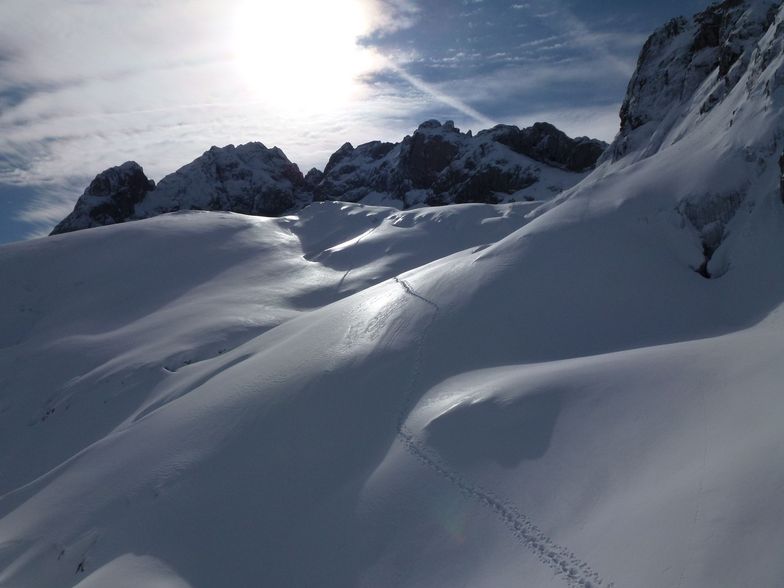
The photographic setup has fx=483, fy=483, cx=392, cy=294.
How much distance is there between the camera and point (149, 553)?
921cm

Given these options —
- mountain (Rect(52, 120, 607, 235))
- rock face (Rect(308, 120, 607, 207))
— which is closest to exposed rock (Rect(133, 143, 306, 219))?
mountain (Rect(52, 120, 607, 235))

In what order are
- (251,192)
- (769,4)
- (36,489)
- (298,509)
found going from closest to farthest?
(298,509)
(36,489)
(769,4)
(251,192)

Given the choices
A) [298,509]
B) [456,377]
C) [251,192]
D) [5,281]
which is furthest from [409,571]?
[251,192]

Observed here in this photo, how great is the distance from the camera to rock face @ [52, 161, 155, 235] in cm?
13675

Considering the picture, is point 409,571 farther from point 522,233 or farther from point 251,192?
point 251,192

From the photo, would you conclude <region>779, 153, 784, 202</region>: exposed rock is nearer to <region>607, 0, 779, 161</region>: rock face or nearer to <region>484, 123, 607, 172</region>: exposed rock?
<region>607, 0, 779, 161</region>: rock face

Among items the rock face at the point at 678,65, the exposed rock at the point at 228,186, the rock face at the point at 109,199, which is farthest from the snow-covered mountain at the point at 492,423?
the rock face at the point at 109,199

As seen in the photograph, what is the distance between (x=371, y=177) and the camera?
154125mm

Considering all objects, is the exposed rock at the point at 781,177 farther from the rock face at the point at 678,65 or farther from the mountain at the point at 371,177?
the mountain at the point at 371,177

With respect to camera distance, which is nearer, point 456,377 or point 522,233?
point 456,377

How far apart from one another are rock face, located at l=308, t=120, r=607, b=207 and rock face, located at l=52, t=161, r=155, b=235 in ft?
179

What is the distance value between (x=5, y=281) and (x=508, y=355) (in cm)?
3973

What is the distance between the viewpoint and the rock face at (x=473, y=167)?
108 meters

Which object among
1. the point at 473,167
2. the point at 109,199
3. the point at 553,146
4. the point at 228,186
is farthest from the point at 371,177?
the point at 109,199
